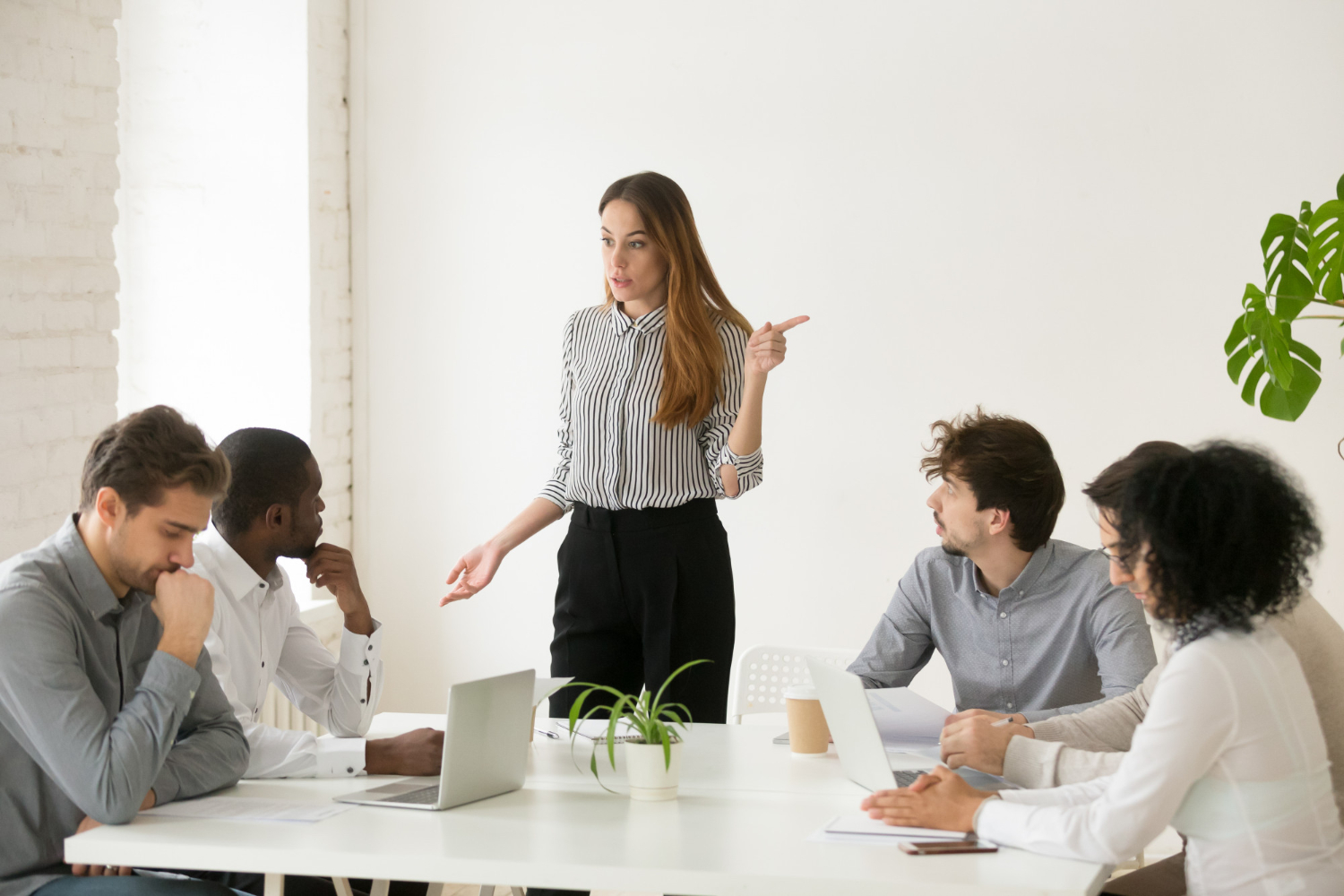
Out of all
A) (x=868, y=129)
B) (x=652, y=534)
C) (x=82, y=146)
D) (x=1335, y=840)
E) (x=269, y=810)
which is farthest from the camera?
(x=868, y=129)

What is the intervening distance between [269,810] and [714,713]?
3.66 ft

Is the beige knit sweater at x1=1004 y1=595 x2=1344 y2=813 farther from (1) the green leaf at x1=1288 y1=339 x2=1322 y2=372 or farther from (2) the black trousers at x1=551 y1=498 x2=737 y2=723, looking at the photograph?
(1) the green leaf at x1=1288 y1=339 x2=1322 y2=372

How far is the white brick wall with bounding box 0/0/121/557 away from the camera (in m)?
2.68

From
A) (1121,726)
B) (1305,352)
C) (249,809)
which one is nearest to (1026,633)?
(1121,726)

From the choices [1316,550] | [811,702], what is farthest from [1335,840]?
[811,702]

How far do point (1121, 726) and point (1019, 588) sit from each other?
1.34 feet

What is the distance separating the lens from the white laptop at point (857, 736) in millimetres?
1687

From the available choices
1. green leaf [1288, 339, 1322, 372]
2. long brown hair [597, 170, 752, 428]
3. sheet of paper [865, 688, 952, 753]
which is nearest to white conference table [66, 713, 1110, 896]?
sheet of paper [865, 688, 952, 753]

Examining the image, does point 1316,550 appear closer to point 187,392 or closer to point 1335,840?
point 1335,840

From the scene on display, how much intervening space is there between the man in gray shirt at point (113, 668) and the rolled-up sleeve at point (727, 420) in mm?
1139

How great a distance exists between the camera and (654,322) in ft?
8.83

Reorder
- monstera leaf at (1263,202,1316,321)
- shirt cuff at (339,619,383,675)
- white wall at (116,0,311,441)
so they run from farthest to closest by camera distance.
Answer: white wall at (116,0,311,441)
monstera leaf at (1263,202,1316,321)
shirt cuff at (339,619,383,675)

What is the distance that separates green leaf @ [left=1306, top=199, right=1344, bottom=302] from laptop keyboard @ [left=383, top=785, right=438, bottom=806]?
2469 millimetres

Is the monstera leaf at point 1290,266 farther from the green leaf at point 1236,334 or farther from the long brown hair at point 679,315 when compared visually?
the long brown hair at point 679,315
